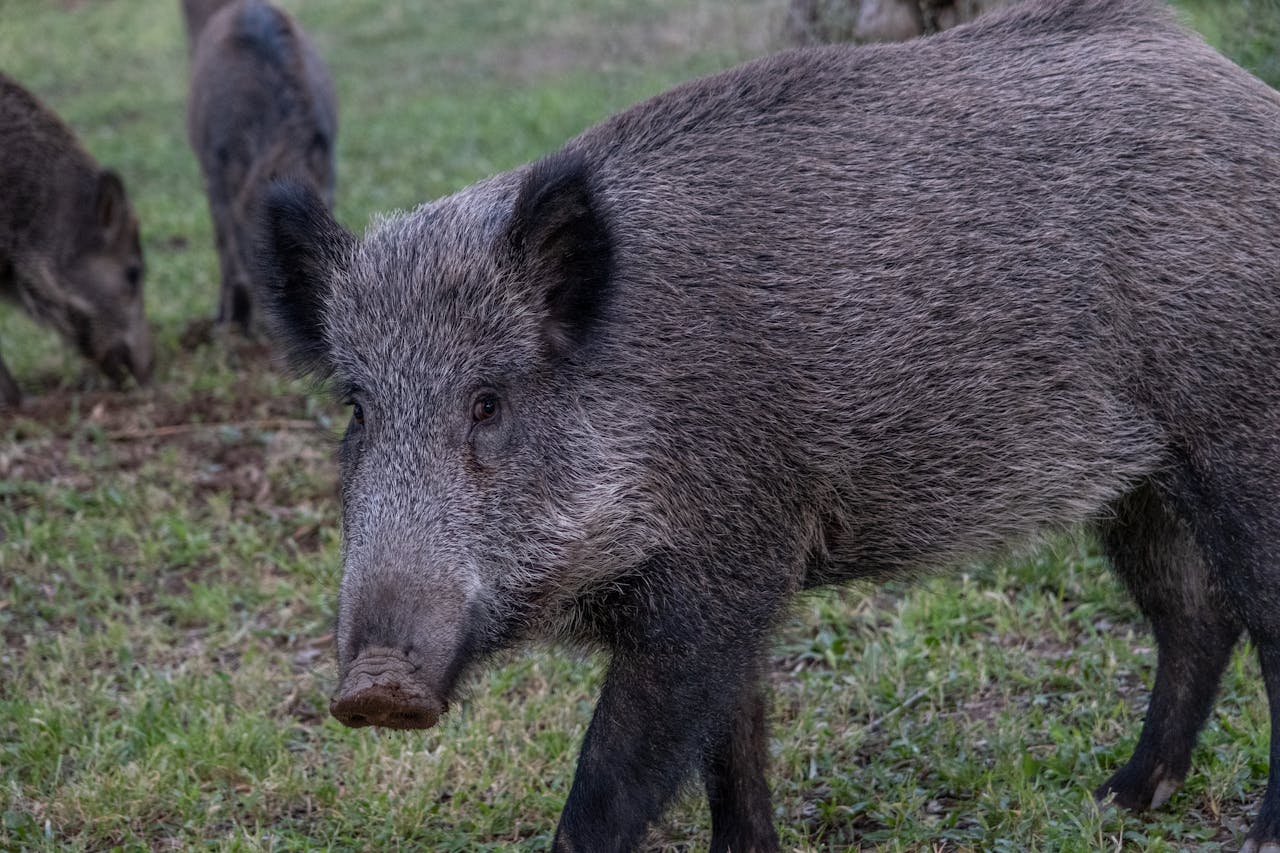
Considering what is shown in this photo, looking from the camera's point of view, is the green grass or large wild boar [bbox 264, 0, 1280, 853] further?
the green grass

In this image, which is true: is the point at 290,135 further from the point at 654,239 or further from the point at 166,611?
the point at 654,239

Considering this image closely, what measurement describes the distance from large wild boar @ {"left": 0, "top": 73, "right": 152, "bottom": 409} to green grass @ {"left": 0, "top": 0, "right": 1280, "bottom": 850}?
495 mm

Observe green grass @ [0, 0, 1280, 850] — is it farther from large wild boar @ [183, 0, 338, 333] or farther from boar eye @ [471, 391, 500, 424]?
large wild boar @ [183, 0, 338, 333]

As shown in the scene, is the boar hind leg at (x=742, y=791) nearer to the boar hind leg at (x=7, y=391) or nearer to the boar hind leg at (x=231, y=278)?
the boar hind leg at (x=7, y=391)

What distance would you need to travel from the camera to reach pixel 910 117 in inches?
140

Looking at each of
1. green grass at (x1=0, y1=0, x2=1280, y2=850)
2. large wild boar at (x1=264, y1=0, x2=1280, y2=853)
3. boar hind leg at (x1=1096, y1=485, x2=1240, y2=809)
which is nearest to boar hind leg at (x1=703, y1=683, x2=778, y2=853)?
large wild boar at (x1=264, y1=0, x2=1280, y2=853)

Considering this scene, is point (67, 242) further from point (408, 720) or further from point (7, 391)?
point (408, 720)

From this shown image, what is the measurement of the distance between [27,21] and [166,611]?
2069 cm

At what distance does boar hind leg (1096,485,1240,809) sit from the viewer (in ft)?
12.6

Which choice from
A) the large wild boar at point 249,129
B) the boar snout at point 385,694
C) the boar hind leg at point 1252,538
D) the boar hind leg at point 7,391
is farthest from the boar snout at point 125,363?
the boar hind leg at point 1252,538

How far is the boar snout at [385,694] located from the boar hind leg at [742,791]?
1.02 meters

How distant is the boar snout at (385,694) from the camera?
2.78m

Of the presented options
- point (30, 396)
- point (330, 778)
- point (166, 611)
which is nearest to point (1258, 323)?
point (330, 778)

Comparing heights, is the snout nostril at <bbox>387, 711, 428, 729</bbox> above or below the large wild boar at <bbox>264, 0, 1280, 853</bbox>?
below
